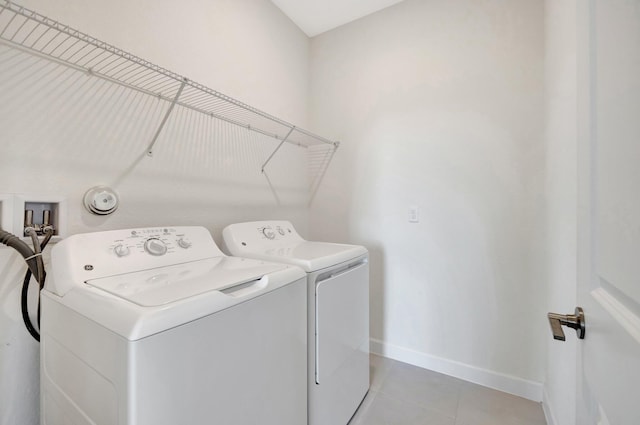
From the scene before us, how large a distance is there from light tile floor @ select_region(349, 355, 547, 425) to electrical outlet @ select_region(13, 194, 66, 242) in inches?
66.7

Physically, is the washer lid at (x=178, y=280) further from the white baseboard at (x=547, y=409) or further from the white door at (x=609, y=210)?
the white baseboard at (x=547, y=409)

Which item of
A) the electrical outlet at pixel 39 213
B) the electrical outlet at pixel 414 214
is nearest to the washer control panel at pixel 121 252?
the electrical outlet at pixel 39 213

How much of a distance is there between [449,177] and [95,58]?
6.74 ft

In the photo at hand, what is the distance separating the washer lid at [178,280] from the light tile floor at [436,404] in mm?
1151

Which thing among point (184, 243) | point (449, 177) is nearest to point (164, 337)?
point (184, 243)

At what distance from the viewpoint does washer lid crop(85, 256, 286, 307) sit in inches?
27.8

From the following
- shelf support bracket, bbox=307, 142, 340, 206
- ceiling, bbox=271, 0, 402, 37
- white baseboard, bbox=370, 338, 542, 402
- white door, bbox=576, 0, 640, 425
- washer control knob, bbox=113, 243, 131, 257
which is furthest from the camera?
shelf support bracket, bbox=307, 142, 340, 206

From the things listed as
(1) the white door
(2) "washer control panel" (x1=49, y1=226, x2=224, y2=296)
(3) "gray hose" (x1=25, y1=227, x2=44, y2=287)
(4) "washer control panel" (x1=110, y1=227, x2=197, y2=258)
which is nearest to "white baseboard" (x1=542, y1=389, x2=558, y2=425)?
(1) the white door

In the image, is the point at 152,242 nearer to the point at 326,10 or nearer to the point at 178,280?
the point at 178,280

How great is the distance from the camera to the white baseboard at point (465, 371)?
1.63 metres

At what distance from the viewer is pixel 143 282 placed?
84 cm

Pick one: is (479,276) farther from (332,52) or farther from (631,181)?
(332,52)

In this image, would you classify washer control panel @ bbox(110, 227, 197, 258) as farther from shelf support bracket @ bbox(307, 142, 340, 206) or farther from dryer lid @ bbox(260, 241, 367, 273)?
shelf support bracket @ bbox(307, 142, 340, 206)

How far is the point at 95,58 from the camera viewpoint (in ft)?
Result: 3.59
